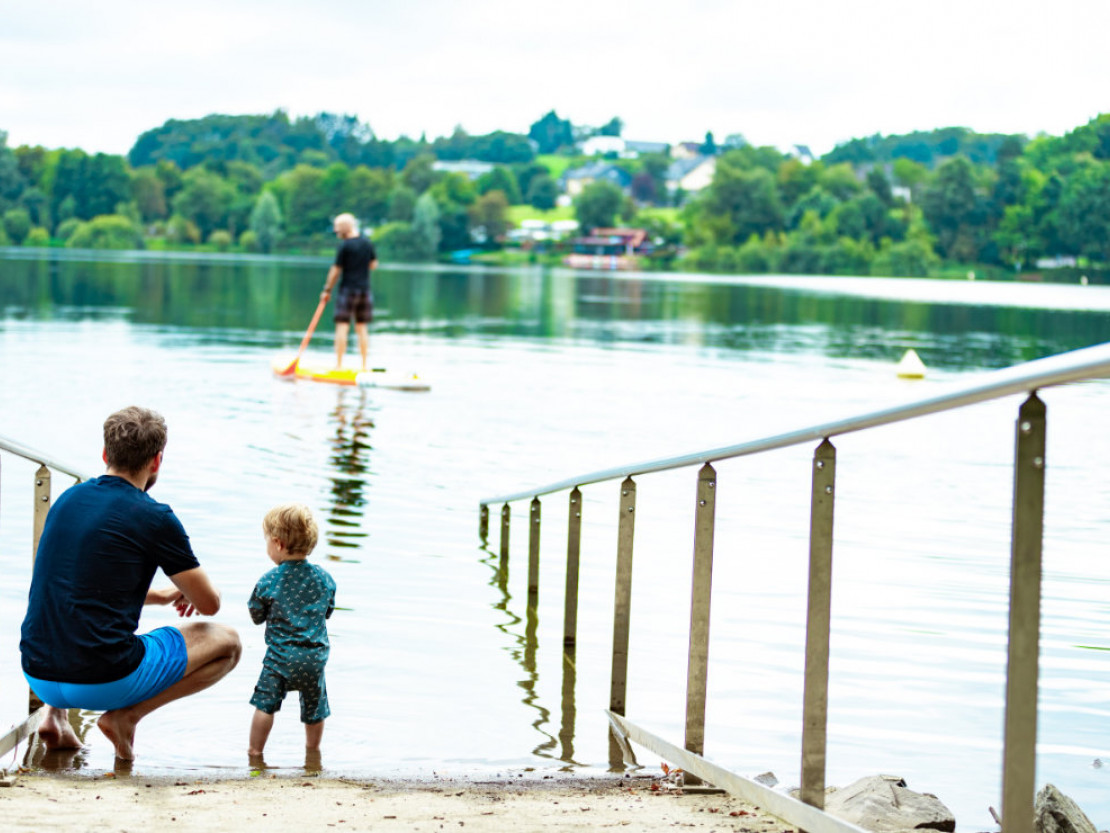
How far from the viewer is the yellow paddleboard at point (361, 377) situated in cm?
1864

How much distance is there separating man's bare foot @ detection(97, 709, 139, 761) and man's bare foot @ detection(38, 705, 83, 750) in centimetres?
18

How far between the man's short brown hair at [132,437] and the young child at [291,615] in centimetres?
52

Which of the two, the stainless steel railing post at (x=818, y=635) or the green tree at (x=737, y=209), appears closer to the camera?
the stainless steel railing post at (x=818, y=635)

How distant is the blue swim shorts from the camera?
4367 millimetres

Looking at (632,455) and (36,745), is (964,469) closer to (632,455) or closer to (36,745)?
(632,455)

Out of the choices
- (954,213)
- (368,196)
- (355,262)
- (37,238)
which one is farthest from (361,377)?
(368,196)

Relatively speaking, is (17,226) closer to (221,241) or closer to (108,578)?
(221,241)

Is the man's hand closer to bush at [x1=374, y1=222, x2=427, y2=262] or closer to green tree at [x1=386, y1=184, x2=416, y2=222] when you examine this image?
bush at [x1=374, y1=222, x2=427, y2=262]

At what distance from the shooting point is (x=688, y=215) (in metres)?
167

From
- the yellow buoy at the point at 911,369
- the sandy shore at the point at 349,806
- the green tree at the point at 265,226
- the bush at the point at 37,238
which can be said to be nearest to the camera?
the sandy shore at the point at 349,806

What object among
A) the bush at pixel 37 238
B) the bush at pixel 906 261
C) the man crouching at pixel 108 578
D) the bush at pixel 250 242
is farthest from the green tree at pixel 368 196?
the man crouching at pixel 108 578

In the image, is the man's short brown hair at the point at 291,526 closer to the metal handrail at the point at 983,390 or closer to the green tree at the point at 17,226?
the metal handrail at the point at 983,390

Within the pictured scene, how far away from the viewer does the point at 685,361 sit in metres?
25.9

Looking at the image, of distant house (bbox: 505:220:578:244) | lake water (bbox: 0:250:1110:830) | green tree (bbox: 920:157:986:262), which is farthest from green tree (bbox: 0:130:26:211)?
lake water (bbox: 0:250:1110:830)
